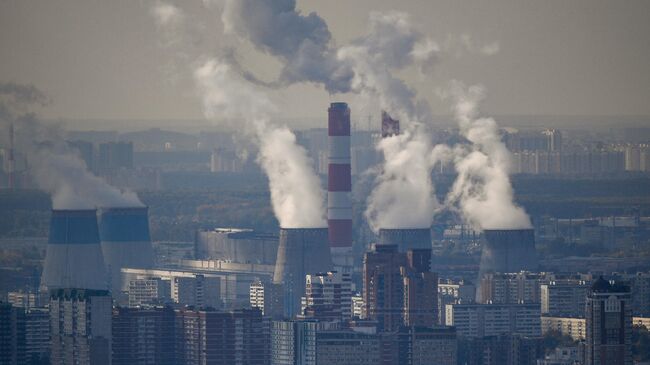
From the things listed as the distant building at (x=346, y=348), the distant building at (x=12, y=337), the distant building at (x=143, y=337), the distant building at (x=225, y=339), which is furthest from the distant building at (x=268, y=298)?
the distant building at (x=346, y=348)

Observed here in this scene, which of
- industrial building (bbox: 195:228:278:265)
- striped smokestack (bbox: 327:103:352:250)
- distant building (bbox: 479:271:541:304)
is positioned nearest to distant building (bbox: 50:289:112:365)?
distant building (bbox: 479:271:541:304)

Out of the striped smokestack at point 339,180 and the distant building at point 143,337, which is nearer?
the distant building at point 143,337

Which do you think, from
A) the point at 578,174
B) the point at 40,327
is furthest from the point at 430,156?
the point at 578,174

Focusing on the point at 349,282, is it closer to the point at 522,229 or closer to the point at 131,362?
the point at 131,362

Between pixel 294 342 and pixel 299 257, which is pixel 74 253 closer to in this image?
pixel 299 257

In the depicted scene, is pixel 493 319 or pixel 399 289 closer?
pixel 493 319

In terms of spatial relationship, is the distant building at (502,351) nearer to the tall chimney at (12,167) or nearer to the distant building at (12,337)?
the distant building at (12,337)

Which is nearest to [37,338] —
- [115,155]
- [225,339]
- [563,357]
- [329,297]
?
[225,339]
